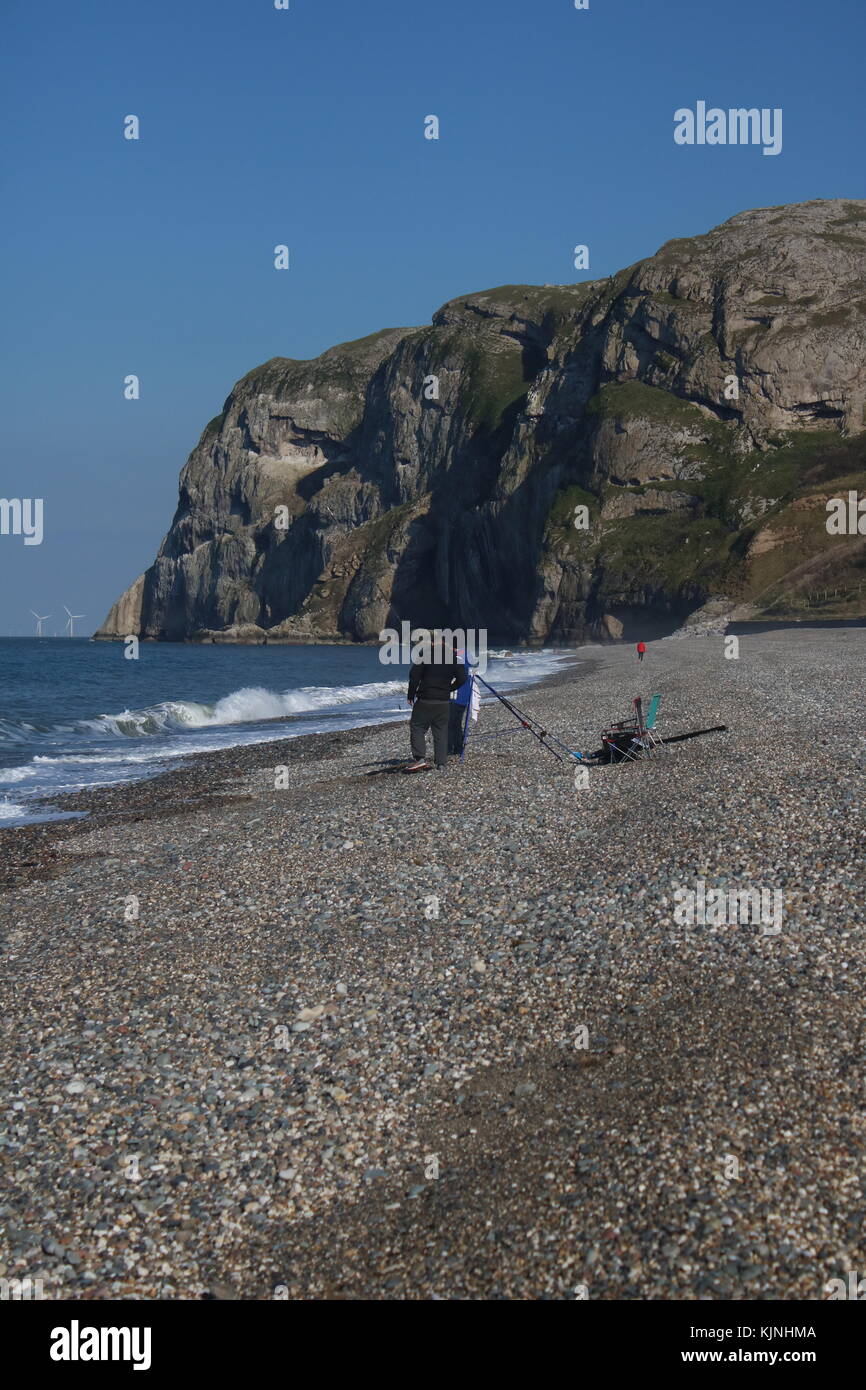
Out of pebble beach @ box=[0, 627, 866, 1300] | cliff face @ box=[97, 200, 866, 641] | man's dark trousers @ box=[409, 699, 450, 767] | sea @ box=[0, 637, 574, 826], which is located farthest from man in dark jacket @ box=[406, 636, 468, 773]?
cliff face @ box=[97, 200, 866, 641]

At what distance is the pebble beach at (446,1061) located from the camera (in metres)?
5.60

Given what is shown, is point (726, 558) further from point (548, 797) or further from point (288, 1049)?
point (288, 1049)

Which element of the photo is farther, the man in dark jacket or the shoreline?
the man in dark jacket

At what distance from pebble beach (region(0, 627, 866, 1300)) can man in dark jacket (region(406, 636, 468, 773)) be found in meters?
4.65

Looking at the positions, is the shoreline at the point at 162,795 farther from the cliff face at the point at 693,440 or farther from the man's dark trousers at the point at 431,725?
the cliff face at the point at 693,440

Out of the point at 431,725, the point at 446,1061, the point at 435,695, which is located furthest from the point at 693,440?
the point at 446,1061

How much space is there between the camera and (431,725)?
20.1m

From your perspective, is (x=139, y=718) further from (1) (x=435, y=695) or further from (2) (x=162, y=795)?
(1) (x=435, y=695)

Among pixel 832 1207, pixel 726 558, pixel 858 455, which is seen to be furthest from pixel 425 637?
pixel 858 455

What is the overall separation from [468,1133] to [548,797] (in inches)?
404

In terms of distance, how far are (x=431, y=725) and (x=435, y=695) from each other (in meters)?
0.72

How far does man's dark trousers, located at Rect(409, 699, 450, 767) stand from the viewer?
19797 millimetres

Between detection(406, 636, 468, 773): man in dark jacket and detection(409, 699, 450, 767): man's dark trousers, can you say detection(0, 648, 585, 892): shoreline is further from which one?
detection(406, 636, 468, 773): man in dark jacket

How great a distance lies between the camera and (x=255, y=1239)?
19.3ft
